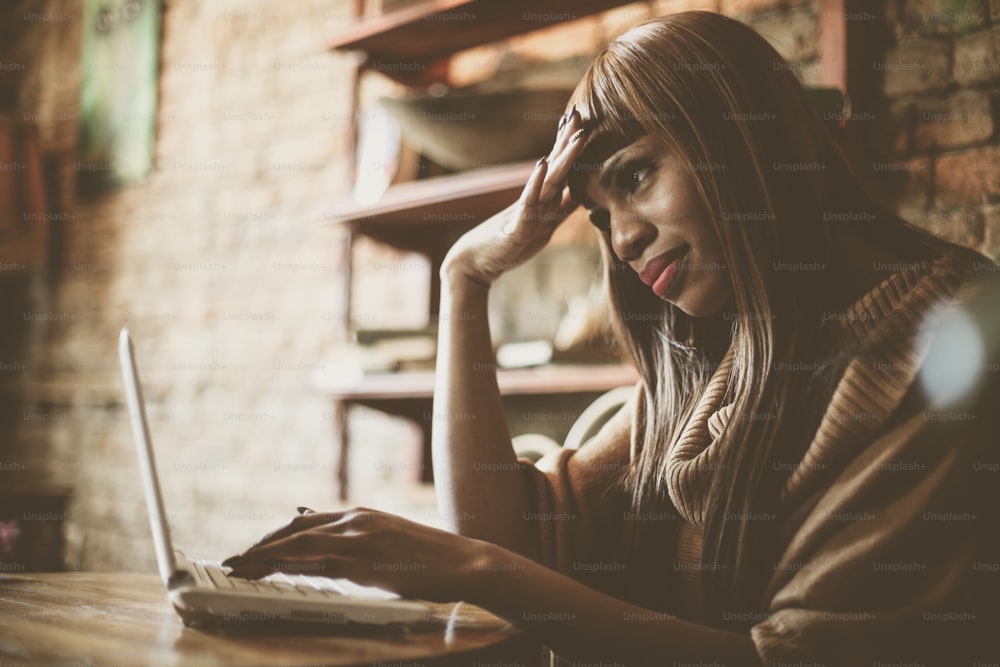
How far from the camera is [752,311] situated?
1015 mm

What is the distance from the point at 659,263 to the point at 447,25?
117 cm

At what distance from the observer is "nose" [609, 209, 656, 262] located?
1089 millimetres

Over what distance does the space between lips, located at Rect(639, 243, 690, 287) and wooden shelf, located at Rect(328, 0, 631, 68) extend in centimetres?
99

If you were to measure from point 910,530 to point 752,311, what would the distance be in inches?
12.8

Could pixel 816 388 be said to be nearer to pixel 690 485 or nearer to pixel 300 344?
pixel 690 485

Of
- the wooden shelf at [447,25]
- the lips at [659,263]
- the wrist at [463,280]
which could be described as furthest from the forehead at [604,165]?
the wooden shelf at [447,25]

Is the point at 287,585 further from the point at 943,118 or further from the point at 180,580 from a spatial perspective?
the point at 943,118

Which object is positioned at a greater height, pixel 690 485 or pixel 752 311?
pixel 752 311

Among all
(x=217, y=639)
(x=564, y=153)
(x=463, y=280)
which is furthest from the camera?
(x=463, y=280)

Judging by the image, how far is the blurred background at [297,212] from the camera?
1.55 metres

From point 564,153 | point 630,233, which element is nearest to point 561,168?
point 564,153

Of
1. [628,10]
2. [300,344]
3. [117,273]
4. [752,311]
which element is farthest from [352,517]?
[117,273]

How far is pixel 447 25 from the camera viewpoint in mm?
1993

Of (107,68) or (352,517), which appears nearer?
(352,517)
